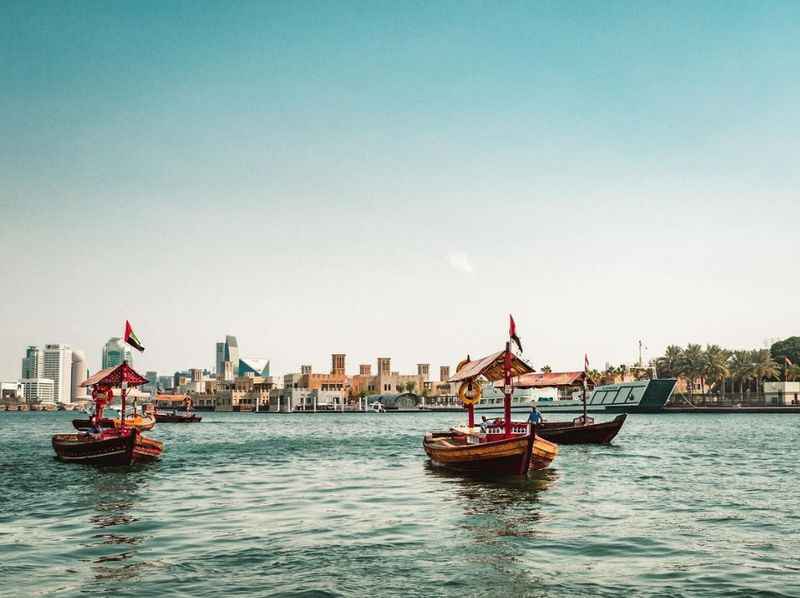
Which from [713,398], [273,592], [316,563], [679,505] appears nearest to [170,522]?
[316,563]

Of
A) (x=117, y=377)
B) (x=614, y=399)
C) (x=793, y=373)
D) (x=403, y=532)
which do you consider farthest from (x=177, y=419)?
(x=793, y=373)

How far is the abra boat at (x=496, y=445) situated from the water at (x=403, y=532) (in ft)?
3.00

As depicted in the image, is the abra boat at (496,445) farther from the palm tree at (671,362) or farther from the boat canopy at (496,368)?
the palm tree at (671,362)

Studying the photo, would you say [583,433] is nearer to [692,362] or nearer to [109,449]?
[109,449]

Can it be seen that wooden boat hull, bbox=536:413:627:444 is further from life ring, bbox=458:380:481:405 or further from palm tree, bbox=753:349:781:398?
palm tree, bbox=753:349:781:398

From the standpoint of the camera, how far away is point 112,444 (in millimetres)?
41344

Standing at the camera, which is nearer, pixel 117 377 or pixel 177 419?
pixel 117 377

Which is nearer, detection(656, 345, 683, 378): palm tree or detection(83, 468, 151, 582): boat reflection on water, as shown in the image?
detection(83, 468, 151, 582): boat reflection on water

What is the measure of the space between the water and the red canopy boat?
1186 millimetres

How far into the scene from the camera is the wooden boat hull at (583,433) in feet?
194

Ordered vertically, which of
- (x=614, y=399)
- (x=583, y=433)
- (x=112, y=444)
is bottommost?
(x=614, y=399)

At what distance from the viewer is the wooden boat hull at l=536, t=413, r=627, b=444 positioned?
59250 millimetres

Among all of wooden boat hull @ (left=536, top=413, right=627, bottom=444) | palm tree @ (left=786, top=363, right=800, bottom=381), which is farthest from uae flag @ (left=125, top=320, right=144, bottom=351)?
palm tree @ (left=786, top=363, right=800, bottom=381)

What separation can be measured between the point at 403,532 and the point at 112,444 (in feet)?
82.9
